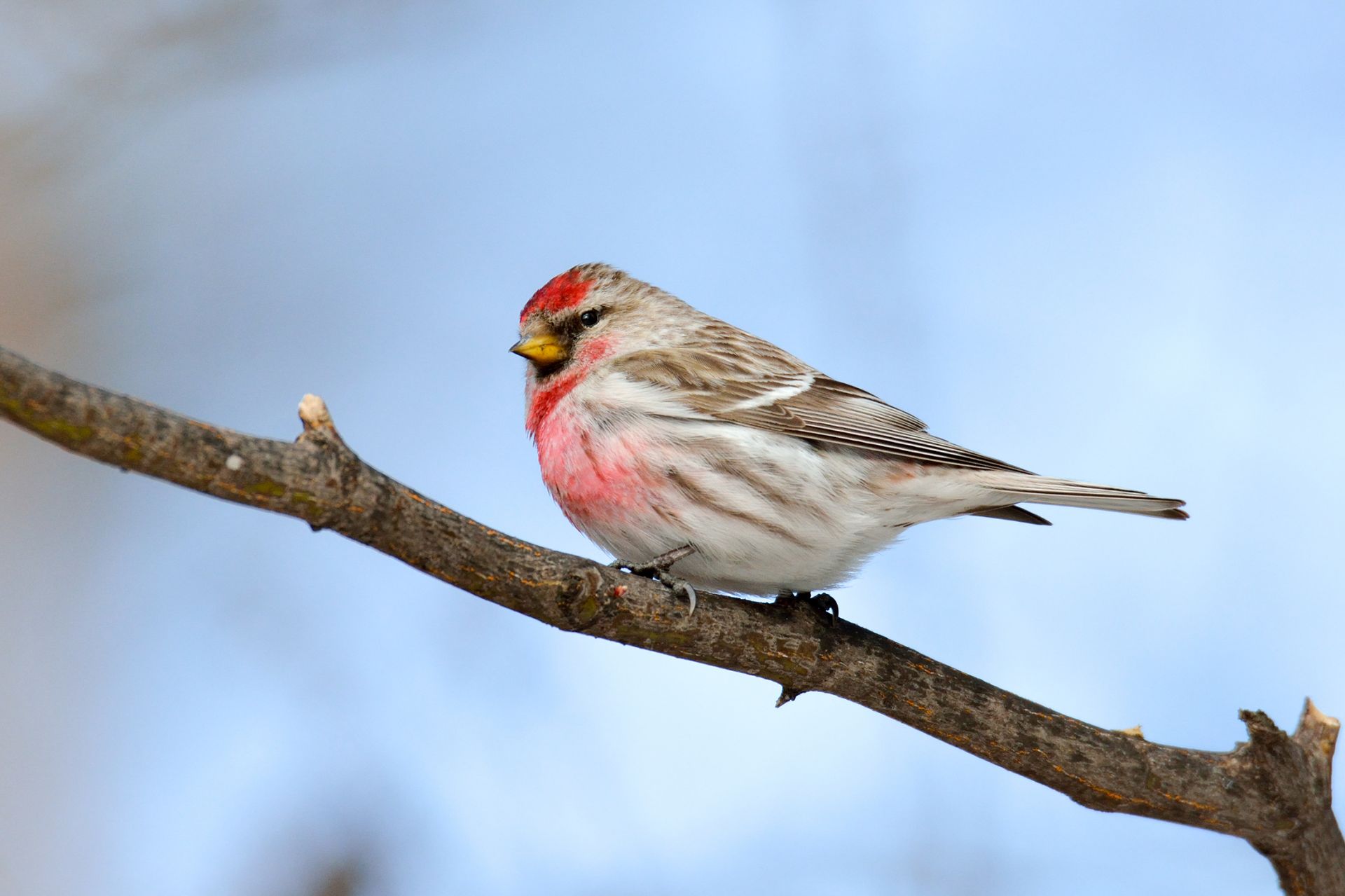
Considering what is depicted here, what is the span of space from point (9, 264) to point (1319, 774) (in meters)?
6.38

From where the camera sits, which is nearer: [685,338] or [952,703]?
[952,703]

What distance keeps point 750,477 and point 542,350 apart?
1107 millimetres

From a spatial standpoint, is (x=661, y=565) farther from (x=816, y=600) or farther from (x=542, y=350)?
(x=542, y=350)

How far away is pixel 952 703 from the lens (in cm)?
371

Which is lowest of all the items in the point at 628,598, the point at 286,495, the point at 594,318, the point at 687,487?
the point at 286,495

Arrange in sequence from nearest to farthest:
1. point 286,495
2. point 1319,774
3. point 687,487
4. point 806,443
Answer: point 286,495 < point 1319,774 < point 687,487 < point 806,443

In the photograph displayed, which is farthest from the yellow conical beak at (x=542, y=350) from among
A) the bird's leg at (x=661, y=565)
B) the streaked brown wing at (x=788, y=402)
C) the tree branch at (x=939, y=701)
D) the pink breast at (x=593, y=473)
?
the tree branch at (x=939, y=701)

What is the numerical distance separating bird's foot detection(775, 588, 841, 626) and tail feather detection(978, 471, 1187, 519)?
0.64 m

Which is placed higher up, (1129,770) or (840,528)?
(840,528)

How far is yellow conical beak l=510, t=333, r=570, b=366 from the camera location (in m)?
4.70

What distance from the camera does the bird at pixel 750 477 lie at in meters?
3.96

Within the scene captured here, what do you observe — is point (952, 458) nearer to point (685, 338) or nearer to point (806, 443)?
point (806, 443)

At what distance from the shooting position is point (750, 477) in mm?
4059

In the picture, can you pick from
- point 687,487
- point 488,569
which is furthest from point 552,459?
point 488,569
